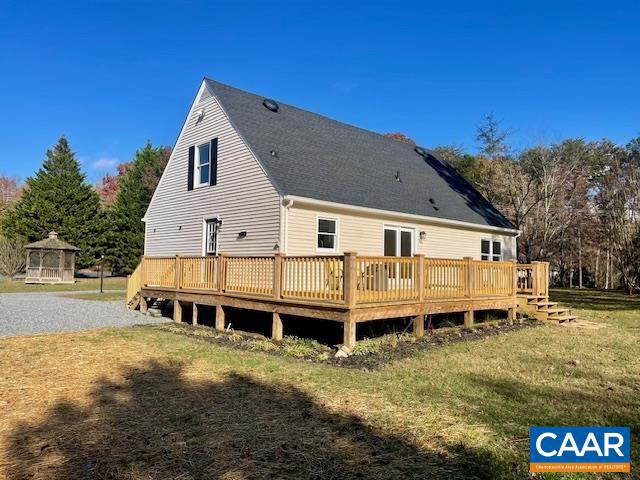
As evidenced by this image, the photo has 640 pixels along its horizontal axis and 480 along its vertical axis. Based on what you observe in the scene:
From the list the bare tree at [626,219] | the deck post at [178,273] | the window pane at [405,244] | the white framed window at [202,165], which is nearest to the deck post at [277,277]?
the deck post at [178,273]

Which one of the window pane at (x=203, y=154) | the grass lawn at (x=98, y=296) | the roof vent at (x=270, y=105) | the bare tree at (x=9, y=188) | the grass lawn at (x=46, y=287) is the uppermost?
the bare tree at (x=9, y=188)

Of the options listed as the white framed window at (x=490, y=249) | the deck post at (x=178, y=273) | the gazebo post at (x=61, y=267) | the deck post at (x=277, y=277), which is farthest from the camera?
the gazebo post at (x=61, y=267)

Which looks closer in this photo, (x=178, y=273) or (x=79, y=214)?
(x=178, y=273)

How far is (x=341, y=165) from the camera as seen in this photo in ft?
49.5

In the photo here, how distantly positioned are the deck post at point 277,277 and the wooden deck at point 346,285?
0.07ft

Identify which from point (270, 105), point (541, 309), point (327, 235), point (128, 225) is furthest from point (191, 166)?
point (128, 225)

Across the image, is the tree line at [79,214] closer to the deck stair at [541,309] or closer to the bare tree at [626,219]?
the deck stair at [541,309]

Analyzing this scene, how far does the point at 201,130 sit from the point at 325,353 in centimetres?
1057

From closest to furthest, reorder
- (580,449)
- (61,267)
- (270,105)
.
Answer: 1. (580,449)
2. (270,105)
3. (61,267)

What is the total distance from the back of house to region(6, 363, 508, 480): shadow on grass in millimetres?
7243

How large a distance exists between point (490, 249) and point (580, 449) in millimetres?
15960

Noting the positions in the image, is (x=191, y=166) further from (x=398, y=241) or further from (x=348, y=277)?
(x=348, y=277)

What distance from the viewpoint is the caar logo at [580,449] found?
3401mm

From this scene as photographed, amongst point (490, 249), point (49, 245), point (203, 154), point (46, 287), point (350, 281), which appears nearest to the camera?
point (350, 281)
